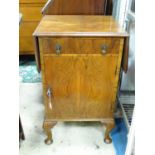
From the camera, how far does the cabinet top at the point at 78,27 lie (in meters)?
1.27

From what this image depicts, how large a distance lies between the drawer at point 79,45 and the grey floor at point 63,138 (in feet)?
2.48

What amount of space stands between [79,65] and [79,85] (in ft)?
0.50

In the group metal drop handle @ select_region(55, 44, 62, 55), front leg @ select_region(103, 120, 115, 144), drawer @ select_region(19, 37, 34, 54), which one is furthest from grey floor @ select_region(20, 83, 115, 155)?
drawer @ select_region(19, 37, 34, 54)

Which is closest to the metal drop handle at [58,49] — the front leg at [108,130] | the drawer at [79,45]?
the drawer at [79,45]

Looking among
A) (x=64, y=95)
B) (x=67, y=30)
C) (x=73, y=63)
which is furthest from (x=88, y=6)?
(x=64, y=95)

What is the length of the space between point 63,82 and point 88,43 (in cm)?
32

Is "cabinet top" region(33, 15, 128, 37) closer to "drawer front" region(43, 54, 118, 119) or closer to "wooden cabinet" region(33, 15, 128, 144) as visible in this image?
"wooden cabinet" region(33, 15, 128, 144)

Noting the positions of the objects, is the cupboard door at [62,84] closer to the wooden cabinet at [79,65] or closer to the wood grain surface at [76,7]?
the wooden cabinet at [79,65]

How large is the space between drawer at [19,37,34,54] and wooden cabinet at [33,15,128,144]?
1.18 metres

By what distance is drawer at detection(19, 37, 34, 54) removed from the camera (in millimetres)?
2709
